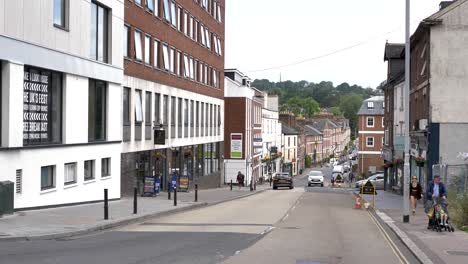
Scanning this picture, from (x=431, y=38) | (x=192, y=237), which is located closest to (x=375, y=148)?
(x=431, y=38)

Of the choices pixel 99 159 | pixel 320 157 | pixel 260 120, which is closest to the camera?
pixel 99 159

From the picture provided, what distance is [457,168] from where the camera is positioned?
A: 3192 centimetres

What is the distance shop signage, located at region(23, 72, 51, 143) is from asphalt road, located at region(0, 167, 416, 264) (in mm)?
4875

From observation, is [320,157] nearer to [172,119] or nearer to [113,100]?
[172,119]

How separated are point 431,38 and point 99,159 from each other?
17504 mm

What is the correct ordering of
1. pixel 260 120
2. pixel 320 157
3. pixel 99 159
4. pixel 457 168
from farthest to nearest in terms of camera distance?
1. pixel 320 157
2. pixel 260 120
3. pixel 457 168
4. pixel 99 159

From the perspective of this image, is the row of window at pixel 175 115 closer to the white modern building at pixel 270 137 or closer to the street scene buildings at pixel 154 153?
the street scene buildings at pixel 154 153

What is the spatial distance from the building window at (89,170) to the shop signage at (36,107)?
362 centimetres

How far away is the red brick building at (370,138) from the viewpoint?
84562 millimetres

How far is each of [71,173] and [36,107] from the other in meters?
3.79

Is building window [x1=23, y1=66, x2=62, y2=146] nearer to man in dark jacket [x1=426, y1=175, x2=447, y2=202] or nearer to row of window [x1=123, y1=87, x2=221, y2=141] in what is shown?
row of window [x1=123, y1=87, x2=221, y2=141]

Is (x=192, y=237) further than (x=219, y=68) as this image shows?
No

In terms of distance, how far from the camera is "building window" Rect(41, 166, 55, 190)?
872 inches

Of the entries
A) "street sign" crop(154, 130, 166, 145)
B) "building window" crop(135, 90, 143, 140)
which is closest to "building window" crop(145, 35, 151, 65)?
"building window" crop(135, 90, 143, 140)
